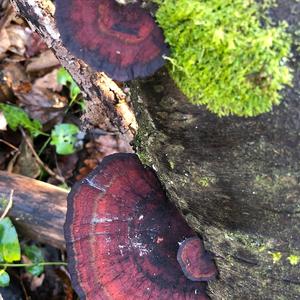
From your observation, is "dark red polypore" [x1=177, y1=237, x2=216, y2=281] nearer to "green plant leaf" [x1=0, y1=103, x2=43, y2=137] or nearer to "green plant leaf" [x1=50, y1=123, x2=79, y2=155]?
"green plant leaf" [x1=50, y1=123, x2=79, y2=155]

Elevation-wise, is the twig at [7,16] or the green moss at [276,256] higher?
the twig at [7,16]

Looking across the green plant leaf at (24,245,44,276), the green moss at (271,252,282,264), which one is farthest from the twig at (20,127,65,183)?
the green moss at (271,252,282,264)

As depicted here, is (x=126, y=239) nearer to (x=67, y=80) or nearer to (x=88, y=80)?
(x=88, y=80)

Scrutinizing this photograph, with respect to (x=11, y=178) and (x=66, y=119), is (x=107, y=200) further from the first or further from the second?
(x=66, y=119)

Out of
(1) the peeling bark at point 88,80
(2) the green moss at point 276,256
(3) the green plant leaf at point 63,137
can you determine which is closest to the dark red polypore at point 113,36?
(2) the green moss at point 276,256

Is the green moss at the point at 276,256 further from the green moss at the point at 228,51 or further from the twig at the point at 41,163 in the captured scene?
the twig at the point at 41,163

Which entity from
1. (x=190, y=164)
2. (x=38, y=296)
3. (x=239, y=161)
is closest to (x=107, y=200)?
(x=190, y=164)

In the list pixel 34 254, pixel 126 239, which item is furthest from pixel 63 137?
pixel 126 239
